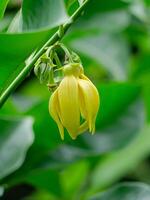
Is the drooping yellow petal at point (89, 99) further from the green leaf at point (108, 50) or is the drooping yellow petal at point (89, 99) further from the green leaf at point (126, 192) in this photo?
the green leaf at point (108, 50)

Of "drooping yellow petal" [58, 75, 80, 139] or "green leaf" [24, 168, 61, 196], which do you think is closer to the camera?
"drooping yellow petal" [58, 75, 80, 139]

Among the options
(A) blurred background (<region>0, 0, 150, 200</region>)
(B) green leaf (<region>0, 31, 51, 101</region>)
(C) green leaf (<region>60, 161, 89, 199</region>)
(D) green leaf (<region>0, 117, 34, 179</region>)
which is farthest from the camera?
(C) green leaf (<region>60, 161, 89, 199</region>)

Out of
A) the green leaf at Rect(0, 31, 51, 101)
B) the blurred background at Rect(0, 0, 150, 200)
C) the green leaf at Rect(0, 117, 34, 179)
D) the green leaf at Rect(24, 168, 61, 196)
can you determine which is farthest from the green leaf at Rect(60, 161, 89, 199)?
the green leaf at Rect(0, 31, 51, 101)

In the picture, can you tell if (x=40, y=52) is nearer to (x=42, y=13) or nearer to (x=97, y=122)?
(x=42, y=13)

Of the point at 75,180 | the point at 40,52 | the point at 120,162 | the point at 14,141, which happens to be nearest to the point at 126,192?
the point at 14,141

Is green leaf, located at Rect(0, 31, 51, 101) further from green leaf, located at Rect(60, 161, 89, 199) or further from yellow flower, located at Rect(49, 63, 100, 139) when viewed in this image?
green leaf, located at Rect(60, 161, 89, 199)

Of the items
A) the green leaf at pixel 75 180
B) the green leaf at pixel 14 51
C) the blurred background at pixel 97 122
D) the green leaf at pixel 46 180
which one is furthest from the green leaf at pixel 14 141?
the green leaf at pixel 75 180
